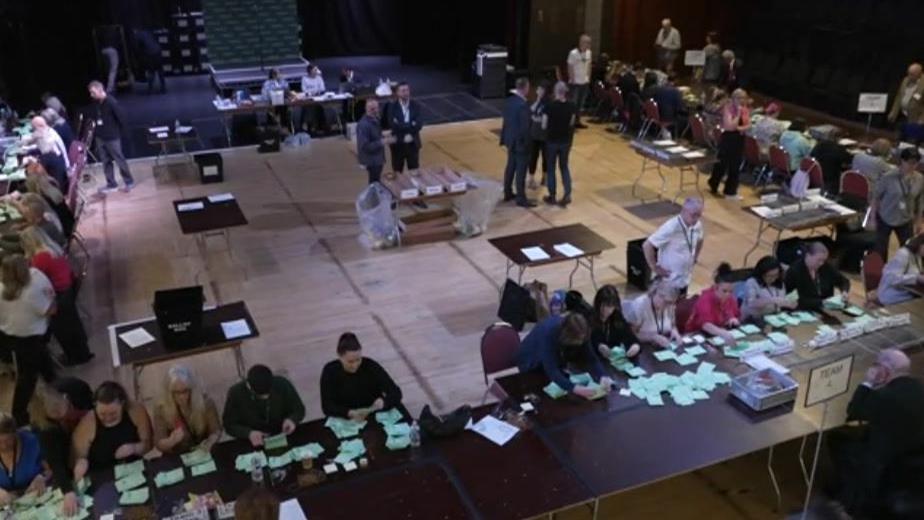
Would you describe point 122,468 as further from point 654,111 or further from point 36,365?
point 654,111

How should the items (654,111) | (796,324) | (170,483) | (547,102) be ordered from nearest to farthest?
1. (170,483)
2. (796,324)
3. (547,102)
4. (654,111)

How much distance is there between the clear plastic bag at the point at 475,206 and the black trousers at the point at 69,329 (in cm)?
412

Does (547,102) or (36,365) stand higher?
(547,102)

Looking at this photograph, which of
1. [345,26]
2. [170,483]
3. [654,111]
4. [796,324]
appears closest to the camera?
[170,483]

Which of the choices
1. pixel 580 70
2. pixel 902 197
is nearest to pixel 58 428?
pixel 902 197

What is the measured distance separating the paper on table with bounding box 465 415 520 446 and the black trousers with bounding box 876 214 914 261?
17.0ft

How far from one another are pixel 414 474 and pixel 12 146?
8.26m

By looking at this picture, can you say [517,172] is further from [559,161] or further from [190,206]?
[190,206]

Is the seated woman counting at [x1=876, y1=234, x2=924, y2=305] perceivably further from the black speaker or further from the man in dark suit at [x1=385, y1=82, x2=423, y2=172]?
the man in dark suit at [x1=385, y1=82, x2=423, y2=172]

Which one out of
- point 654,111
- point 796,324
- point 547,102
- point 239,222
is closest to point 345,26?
point 654,111

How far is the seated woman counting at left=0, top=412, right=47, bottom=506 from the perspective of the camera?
13.8ft

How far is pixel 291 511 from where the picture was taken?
3986mm

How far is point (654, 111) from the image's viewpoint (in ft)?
40.5

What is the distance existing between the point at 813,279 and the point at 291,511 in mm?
4250
